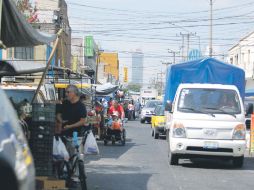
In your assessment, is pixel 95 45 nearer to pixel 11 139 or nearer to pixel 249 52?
pixel 249 52

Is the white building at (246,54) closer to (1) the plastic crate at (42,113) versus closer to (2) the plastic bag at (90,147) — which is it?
(2) the plastic bag at (90,147)

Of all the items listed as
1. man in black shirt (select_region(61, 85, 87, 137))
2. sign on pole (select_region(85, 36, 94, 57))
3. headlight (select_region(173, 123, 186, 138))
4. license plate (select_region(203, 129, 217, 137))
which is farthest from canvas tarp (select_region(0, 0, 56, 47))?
sign on pole (select_region(85, 36, 94, 57))

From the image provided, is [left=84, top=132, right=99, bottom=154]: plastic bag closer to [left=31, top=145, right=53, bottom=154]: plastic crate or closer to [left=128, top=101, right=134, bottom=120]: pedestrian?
[left=31, top=145, right=53, bottom=154]: plastic crate

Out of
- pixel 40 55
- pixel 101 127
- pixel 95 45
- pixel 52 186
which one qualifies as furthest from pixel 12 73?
pixel 95 45

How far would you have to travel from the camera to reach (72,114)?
10.2 metres

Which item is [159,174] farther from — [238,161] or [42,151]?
[42,151]

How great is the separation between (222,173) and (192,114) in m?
1.74

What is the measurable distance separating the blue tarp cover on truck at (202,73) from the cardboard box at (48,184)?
33.2 ft

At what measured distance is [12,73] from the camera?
984cm

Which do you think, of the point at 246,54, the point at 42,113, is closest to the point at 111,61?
the point at 246,54

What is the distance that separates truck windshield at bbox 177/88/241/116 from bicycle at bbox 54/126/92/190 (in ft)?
17.2

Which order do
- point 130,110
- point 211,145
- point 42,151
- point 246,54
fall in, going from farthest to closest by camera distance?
point 246,54, point 130,110, point 211,145, point 42,151

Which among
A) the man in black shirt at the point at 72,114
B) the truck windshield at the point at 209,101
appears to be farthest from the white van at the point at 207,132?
the man in black shirt at the point at 72,114

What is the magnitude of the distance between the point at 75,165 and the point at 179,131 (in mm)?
5143
